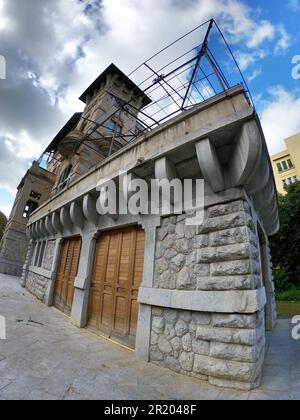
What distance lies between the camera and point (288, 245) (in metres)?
15.1

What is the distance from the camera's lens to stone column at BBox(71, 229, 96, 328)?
4.73 m

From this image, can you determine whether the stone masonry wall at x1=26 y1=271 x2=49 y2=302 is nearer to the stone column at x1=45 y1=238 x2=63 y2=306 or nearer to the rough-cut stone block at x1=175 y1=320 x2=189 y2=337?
the stone column at x1=45 y1=238 x2=63 y2=306

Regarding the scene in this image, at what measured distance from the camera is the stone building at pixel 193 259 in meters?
2.46

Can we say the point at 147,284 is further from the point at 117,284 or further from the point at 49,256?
the point at 49,256

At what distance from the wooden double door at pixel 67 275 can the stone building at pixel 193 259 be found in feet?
2.76

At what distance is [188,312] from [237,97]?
304 cm

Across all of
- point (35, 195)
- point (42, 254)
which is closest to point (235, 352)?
point (42, 254)

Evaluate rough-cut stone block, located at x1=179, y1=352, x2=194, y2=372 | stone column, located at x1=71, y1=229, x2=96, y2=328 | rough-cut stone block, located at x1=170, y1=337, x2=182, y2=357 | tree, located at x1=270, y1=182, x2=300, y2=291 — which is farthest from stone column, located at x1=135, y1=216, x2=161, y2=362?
tree, located at x1=270, y1=182, x2=300, y2=291

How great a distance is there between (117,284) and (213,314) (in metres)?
2.20

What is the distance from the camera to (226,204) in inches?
115

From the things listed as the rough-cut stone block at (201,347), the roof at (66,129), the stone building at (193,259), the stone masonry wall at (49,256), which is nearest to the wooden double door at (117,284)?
the stone building at (193,259)

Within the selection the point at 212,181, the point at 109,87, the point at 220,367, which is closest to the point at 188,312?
the point at 220,367

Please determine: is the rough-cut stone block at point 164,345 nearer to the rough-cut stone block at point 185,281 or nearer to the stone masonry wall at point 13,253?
the rough-cut stone block at point 185,281

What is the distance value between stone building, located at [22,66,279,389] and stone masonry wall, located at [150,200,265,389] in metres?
0.01
